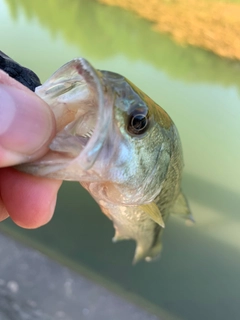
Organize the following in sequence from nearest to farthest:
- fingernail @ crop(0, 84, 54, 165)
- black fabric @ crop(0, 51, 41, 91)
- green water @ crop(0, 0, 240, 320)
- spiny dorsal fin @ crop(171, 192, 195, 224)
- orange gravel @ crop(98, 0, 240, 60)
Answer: fingernail @ crop(0, 84, 54, 165), black fabric @ crop(0, 51, 41, 91), spiny dorsal fin @ crop(171, 192, 195, 224), green water @ crop(0, 0, 240, 320), orange gravel @ crop(98, 0, 240, 60)

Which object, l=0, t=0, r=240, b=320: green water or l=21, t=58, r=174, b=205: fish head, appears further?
l=0, t=0, r=240, b=320: green water

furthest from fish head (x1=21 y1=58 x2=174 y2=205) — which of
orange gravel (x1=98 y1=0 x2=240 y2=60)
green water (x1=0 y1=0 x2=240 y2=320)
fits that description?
orange gravel (x1=98 y1=0 x2=240 y2=60)

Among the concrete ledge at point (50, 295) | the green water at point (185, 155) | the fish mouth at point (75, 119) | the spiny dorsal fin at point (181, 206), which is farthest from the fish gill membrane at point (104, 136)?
the green water at point (185, 155)

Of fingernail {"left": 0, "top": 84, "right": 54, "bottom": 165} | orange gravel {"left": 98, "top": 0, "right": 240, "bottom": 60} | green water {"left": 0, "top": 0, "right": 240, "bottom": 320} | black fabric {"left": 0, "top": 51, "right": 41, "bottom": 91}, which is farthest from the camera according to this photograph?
orange gravel {"left": 98, "top": 0, "right": 240, "bottom": 60}

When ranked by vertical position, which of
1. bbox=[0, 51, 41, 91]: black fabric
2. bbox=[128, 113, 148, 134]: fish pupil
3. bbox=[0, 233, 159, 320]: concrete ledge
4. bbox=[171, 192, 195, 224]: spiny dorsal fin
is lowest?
bbox=[0, 233, 159, 320]: concrete ledge

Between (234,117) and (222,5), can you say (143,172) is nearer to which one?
(234,117)

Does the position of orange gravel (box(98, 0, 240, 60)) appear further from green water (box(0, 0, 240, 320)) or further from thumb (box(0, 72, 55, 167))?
thumb (box(0, 72, 55, 167))

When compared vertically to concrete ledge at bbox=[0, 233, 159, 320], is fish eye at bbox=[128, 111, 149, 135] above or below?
above

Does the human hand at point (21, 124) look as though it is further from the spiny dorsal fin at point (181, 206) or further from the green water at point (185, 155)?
the green water at point (185, 155)
